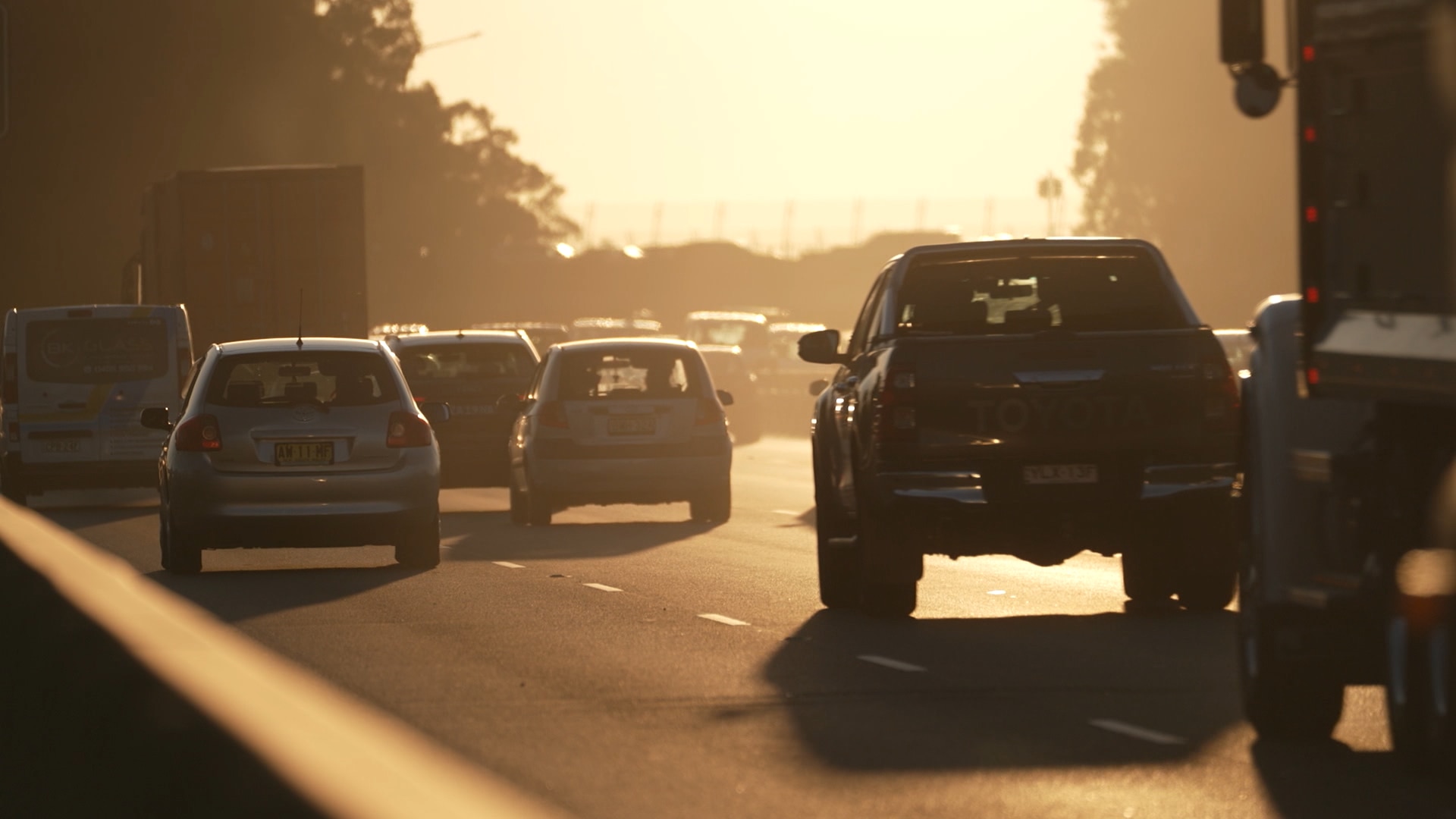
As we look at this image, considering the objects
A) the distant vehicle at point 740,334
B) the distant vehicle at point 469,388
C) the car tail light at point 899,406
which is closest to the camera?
the car tail light at point 899,406

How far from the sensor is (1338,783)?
8398 mm

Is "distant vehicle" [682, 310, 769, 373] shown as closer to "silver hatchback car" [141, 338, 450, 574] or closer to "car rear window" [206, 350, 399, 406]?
"car rear window" [206, 350, 399, 406]

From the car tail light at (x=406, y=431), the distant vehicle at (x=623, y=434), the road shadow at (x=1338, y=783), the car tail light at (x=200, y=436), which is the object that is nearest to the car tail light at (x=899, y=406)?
the road shadow at (x=1338, y=783)

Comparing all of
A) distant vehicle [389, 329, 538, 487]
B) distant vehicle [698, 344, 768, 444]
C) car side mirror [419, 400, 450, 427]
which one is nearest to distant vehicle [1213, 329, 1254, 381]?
distant vehicle [389, 329, 538, 487]

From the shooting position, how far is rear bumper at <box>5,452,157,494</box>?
25812 mm

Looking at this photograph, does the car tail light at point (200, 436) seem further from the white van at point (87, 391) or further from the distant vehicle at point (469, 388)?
the white van at point (87, 391)

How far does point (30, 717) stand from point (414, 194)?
87.0m

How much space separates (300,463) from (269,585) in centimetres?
116

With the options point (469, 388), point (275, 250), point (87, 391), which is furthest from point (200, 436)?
point (275, 250)

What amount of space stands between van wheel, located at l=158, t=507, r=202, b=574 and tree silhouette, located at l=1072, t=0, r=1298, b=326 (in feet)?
209

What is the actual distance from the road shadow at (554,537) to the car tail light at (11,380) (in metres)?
4.63

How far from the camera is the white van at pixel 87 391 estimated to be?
25891 millimetres

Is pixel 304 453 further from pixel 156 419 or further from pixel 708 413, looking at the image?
pixel 708 413

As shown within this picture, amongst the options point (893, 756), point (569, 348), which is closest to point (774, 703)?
point (893, 756)
